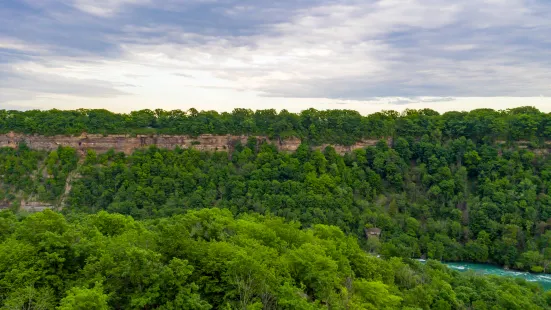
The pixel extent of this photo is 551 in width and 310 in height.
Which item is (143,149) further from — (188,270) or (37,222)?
(188,270)

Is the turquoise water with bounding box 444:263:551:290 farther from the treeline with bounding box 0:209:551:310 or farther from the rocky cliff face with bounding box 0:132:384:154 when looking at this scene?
the treeline with bounding box 0:209:551:310

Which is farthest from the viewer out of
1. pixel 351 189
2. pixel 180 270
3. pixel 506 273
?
pixel 351 189

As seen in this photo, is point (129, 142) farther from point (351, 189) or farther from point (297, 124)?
point (351, 189)

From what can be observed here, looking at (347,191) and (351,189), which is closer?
(347,191)

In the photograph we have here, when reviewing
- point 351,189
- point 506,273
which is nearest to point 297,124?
point 351,189

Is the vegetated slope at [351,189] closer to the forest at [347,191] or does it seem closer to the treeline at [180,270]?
the forest at [347,191]
